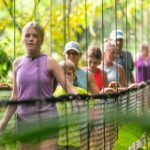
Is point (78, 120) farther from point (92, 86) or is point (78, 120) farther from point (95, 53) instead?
point (95, 53)

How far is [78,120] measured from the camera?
647 mm

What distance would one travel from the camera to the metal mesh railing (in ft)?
1.98

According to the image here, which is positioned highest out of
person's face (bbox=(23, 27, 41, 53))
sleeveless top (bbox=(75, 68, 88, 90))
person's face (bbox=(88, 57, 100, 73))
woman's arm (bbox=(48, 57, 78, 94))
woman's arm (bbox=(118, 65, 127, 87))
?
person's face (bbox=(23, 27, 41, 53))

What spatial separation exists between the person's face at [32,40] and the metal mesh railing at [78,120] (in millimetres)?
454

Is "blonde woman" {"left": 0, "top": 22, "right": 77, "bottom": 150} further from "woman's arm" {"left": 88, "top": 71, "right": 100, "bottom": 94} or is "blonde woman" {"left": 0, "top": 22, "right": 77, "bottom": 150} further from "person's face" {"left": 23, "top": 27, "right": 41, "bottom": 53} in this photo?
"woman's arm" {"left": 88, "top": 71, "right": 100, "bottom": 94}

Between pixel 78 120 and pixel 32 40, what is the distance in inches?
102

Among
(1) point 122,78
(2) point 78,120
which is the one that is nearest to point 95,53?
(1) point 122,78

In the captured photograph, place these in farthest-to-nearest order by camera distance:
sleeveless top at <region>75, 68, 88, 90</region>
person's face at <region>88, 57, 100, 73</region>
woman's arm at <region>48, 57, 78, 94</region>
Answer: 1. person's face at <region>88, 57, 100, 73</region>
2. sleeveless top at <region>75, 68, 88, 90</region>
3. woman's arm at <region>48, 57, 78, 94</region>

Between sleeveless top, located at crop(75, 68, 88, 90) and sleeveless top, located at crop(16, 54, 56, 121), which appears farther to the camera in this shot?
sleeveless top, located at crop(75, 68, 88, 90)

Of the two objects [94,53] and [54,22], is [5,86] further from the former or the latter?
[54,22]

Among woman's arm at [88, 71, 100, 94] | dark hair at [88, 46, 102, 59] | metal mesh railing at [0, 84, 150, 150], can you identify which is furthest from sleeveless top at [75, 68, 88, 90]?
dark hair at [88, 46, 102, 59]

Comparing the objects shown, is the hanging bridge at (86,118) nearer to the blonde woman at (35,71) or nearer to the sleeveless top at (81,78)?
the blonde woman at (35,71)

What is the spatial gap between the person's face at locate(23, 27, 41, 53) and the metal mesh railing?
1.49 feet

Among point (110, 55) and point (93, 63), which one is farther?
point (110, 55)
